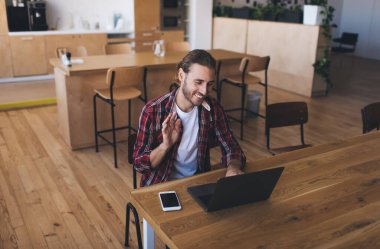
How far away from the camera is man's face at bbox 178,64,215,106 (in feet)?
5.81

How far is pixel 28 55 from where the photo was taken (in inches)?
267

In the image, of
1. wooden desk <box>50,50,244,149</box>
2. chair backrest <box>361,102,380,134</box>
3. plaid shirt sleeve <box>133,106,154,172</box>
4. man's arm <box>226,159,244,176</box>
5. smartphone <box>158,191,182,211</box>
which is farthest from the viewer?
wooden desk <box>50,50,244,149</box>

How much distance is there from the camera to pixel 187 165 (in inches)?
80.1

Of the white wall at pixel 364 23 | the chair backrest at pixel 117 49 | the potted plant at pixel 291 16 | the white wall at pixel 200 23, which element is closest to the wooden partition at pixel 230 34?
the white wall at pixel 200 23

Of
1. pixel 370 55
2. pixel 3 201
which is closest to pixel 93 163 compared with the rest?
pixel 3 201

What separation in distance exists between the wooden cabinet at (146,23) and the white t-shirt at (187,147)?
595 centimetres

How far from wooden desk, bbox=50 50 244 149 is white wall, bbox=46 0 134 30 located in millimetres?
3526

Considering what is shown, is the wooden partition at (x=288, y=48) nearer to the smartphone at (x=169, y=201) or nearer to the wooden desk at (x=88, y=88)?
the wooden desk at (x=88, y=88)

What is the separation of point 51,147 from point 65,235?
1.68 metres

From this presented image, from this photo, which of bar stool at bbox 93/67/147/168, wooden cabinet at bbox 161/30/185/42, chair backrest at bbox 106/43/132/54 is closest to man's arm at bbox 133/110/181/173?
bar stool at bbox 93/67/147/168

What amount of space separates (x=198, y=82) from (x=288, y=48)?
5126 millimetres

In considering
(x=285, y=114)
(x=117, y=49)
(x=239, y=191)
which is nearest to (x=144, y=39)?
(x=117, y=49)

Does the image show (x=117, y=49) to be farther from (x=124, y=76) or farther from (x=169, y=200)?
(x=169, y=200)

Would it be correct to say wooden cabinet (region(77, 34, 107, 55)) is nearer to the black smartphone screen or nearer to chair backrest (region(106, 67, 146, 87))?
chair backrest (region(106, 67, 146, 87))
